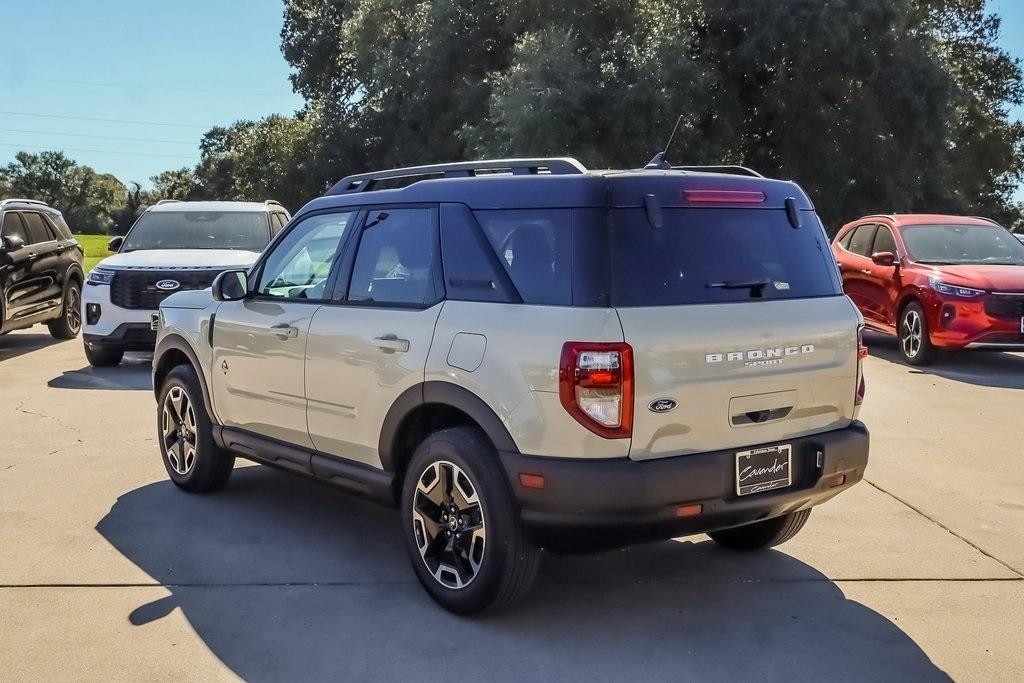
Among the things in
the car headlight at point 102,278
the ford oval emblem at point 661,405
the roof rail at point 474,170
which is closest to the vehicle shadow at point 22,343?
the car headlight at point 102,278

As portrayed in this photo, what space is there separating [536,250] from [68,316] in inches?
464

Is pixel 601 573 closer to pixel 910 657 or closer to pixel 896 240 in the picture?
pixel 910 657

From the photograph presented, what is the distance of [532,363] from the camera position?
4.04 m

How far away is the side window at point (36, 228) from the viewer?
13562 millimetres

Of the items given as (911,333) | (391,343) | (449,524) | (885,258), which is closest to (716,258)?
(391,343)

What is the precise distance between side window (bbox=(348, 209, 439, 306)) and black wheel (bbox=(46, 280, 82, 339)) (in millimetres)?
10289

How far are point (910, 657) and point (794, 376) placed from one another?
1.17m

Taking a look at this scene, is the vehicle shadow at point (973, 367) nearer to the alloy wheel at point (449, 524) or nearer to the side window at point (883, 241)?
the side window at point (883, 241)

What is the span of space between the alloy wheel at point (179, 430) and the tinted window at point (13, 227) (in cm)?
729

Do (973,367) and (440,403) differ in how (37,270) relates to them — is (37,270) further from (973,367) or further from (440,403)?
(973,367)

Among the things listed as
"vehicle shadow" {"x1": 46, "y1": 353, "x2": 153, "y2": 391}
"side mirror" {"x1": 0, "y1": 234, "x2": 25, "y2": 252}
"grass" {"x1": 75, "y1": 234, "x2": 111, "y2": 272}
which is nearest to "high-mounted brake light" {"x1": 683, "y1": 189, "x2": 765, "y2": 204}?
"vehicle shadow" {"x1": 46, "y1": 353, "x2": 153, "y2": 391}

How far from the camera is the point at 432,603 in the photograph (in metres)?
4.65

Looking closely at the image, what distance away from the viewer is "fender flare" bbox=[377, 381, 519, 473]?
418cm

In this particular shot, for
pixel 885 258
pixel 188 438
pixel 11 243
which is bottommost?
pixel 188 438
